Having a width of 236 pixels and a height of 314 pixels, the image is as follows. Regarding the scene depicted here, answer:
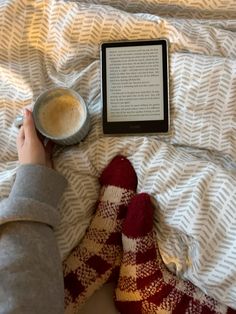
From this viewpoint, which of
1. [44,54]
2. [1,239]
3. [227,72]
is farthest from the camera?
[44,54]

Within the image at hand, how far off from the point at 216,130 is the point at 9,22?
0.49 metres

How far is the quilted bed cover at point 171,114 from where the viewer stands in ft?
3.09

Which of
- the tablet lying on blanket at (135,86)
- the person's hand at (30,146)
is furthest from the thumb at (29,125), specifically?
the tablet lying on blanket at (135,86)

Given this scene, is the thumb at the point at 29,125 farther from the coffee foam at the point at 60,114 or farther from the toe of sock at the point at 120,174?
the toe of sock at the point at 120,174

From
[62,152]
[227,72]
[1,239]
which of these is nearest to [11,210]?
[1,239]

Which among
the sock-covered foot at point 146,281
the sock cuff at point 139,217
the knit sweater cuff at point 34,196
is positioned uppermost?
the knit sweater cuff at point 34,196

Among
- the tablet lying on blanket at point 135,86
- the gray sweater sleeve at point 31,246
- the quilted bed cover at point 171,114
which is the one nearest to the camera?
the gray sweater sleeve at point 31,246

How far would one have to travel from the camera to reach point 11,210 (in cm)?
90

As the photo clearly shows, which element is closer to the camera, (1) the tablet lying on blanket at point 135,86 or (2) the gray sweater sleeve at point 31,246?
(2) the gray sweater sleeve at point 31,246

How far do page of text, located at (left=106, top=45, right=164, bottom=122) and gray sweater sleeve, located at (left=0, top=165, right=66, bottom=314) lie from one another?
8.2 inches

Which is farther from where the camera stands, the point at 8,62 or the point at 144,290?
the point at 8,62

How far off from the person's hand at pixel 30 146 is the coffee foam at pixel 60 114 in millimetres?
25

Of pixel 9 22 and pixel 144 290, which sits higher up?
pixel 9 22

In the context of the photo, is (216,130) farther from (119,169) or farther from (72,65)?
(72,65)
